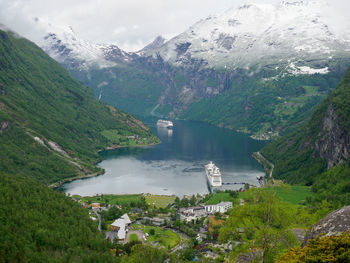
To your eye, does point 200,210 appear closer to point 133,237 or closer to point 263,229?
point 133,237

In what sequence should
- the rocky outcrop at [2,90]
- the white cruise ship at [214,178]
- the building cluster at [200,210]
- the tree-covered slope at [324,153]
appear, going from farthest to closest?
1. the rocky outcrop at [2,90]
2. the white cruise ship at [214,178]
3. the tree-covered slope at [324,153]
4. the building cluster at [200,210]

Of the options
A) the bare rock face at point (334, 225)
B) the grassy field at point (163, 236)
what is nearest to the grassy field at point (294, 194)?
the grassy field at point (163, 236)

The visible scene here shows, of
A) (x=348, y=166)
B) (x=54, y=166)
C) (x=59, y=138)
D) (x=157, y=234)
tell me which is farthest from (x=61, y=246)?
(x=59, y=138)

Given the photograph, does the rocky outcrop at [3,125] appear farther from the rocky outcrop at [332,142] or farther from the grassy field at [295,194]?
the rocky outcrop at [332,142]

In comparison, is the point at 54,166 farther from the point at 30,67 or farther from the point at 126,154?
the point at 30,67

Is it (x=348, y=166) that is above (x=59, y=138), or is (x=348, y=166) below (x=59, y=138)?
below

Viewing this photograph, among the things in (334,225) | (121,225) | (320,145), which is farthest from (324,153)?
(334,225)

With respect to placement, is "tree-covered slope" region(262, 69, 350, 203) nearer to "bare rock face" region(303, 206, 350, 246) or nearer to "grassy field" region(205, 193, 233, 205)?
"grassy field" region(205, 193, 233, 205)
